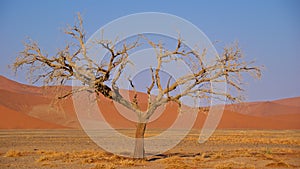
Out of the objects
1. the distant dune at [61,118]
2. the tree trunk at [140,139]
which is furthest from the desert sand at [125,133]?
the tree trunk at [140,139]

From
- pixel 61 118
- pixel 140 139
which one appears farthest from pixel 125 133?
pixel 140 139

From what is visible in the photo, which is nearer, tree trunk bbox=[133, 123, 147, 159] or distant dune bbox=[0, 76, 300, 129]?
tree trunk bbox=[133, 123, 147, 159]

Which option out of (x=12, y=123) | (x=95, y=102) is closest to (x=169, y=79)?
(x=95, y=102)

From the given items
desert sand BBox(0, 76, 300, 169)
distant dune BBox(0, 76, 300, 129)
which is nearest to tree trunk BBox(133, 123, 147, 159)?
desert sand BBox(0, 76, 300, 169)

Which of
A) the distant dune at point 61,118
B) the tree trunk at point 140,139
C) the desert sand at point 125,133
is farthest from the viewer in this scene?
the distant dune at point 61,118

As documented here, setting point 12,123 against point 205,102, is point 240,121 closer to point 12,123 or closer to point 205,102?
point 12,123

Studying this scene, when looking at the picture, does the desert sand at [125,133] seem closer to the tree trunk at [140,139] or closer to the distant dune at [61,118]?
the distant dune at [61,118]

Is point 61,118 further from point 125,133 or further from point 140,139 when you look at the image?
point 140,139

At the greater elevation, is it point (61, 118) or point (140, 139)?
point (61, 118)

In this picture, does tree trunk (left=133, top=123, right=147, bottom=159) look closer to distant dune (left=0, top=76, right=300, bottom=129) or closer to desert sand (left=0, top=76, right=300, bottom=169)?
desert sand (left=0, top=76, right=300, bottom=169)

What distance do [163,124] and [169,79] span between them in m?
94.6

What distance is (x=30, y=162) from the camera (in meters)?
21.3

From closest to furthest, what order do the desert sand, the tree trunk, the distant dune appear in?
the desert sand
the tree trunk
the distant dune

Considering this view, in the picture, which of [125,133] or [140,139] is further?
[125,133]
